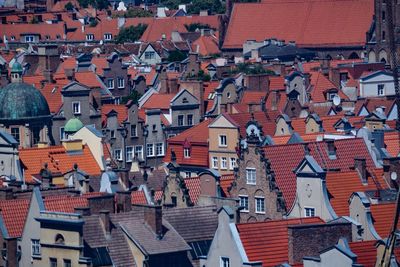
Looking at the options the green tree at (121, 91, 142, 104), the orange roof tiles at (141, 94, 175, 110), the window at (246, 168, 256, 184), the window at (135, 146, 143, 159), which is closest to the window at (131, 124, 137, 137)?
the window at (135, 146, 143, 159)

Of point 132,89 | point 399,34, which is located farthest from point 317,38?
point 132,89

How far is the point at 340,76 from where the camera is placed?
385 feet

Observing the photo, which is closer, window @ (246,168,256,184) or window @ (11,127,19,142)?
window @ (246,168,256,184)

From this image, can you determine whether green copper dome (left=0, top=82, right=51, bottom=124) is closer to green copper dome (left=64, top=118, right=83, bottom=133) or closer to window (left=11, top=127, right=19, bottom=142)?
window (left=11, top=127, right=19, bottom=142)

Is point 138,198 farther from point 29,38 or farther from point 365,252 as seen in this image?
point 29,38

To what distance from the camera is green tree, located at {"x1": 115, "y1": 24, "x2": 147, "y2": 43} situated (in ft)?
599

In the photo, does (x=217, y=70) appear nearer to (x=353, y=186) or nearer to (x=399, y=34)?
(x=399, y=34)

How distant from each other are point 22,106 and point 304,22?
92.8 metres

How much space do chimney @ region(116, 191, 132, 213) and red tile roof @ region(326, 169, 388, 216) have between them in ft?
19.1

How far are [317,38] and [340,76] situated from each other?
54.3 meters

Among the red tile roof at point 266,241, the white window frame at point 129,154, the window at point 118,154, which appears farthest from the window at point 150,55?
the red tile roof at point 266,241

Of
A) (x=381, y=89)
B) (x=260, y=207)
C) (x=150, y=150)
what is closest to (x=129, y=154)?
(x=150, y=150)

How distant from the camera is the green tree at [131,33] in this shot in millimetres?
182425

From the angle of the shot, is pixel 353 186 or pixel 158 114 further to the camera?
pixel 158 114
